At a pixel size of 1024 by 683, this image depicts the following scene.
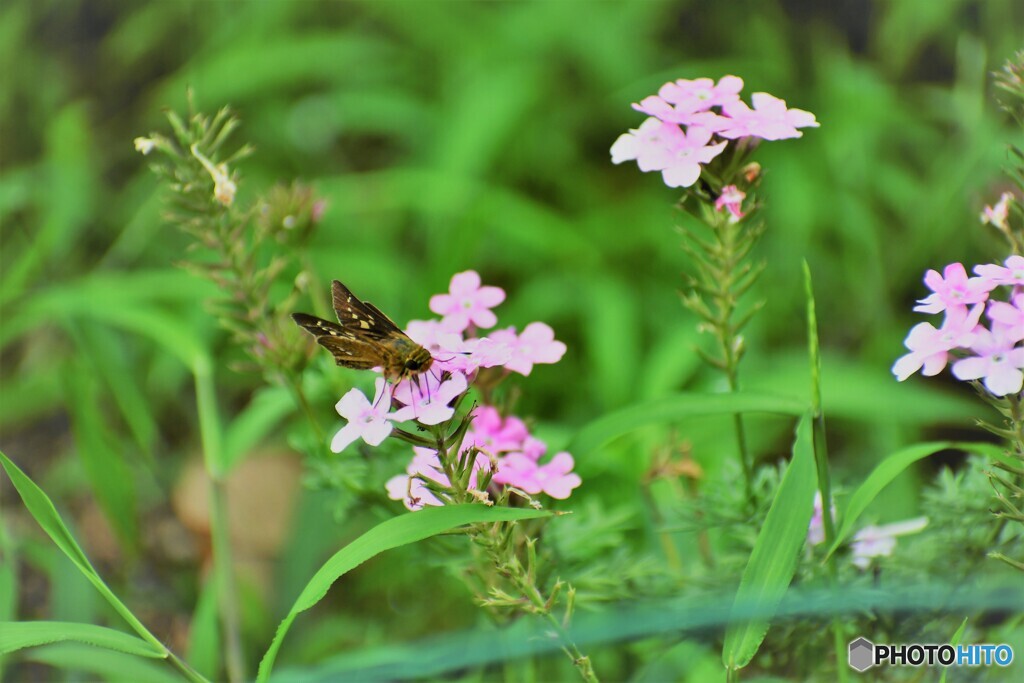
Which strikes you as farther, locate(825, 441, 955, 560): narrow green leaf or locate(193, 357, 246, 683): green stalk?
locate(193, 357, 246, 683): green stalk

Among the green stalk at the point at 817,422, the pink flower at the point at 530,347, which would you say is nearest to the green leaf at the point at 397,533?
the pink flower at the point at 530,347

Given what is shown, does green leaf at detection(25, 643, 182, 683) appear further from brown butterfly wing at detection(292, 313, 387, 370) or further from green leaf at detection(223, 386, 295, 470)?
brown butterfly wing at detection(292, 313, 387, 370)

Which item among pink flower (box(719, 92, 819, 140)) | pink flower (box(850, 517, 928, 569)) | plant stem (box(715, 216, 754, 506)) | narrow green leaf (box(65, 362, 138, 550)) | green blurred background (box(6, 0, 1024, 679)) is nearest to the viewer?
pink flower (box(719, 92, 819, 140))

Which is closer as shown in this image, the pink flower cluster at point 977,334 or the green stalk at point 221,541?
the pink flower cluster at point 977,334

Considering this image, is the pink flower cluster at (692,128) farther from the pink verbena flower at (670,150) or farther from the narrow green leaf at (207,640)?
the narrow green leaf at (207,640)

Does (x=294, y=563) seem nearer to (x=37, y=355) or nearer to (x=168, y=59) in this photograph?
(x=37, y=355)

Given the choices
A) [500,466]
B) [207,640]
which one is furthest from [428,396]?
Answer: [207,640]

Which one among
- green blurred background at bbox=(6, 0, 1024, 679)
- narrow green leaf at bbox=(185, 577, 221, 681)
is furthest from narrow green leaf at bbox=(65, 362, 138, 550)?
narrow green leaf at bbox=(185, 577, 221, 681)
